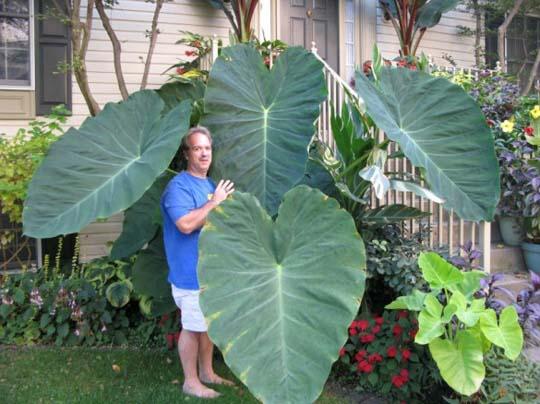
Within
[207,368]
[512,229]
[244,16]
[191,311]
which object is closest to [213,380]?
[207,368]

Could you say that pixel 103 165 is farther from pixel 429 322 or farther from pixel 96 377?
pixel 429 322

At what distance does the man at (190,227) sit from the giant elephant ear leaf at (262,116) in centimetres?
11

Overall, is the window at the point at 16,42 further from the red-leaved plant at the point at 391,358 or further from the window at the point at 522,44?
the window at the point at 522,44

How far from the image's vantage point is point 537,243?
182 inches

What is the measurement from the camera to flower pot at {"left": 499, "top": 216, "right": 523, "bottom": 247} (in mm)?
4758

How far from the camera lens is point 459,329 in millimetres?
2891

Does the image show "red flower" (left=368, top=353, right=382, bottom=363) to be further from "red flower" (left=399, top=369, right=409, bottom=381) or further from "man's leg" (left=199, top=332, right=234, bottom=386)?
"man's leg" (left=199, top=332, right=234, bottom=386)

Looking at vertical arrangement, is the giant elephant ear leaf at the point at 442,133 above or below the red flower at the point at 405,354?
above

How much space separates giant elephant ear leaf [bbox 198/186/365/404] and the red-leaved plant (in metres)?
0.96

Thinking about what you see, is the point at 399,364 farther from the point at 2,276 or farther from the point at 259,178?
the point at 2,276

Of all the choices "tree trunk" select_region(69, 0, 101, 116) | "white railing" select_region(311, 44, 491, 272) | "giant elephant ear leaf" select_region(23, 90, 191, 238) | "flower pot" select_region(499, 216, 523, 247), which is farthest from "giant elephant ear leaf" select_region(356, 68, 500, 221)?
"tree trunk" select_region(69, 0, 101, 116)

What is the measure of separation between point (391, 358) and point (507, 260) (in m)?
2.00

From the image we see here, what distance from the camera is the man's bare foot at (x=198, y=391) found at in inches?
123

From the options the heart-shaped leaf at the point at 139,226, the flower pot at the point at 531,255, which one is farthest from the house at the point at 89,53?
the flower pot at the point at 531,255
